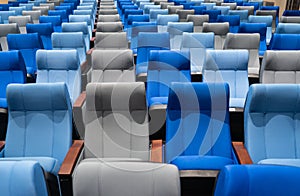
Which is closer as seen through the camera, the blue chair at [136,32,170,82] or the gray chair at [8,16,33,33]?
the blue chair at [136,32,170,82]

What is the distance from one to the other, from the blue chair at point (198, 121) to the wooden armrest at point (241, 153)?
0.07 meters

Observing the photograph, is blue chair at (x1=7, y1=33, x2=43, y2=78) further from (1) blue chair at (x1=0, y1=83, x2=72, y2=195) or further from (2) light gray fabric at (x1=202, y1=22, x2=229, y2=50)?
(2) light gray fabric at (x1=202, y1=22, x2=229, y2=50)

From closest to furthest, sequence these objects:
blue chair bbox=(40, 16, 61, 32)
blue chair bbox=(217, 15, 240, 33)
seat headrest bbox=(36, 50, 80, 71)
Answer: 1. seat headrest bbox=(36, 50, 80, 71)
2. blue chair bbox=(217, 15, 240, 33)
3. blue chair bbox=(40, 16, 61, 32)

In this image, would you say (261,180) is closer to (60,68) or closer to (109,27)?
(60,68)

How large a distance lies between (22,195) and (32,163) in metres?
0.10

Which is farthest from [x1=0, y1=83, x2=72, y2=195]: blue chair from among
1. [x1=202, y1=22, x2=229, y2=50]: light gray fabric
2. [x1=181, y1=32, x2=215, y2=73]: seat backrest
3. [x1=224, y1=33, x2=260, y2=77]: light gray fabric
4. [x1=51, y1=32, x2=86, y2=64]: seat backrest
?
[x1=202, y1=22, x2=229, y2=50]: light gray fabric

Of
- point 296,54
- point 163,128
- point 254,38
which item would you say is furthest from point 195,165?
point 254,38

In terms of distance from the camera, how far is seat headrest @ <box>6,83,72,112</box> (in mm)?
1646

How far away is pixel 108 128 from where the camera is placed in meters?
1.69

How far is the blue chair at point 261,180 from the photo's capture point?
0.90m

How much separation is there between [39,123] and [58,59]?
81cm

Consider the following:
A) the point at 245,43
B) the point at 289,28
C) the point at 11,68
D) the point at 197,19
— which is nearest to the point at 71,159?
the point at 11,68

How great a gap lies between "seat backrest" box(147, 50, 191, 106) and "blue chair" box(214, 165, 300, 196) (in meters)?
1.43

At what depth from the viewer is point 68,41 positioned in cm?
304
